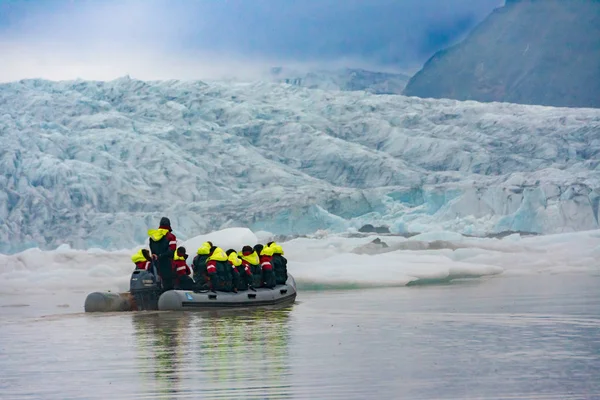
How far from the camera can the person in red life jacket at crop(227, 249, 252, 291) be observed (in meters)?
14.9

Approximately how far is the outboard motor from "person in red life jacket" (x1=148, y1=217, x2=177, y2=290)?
13cm

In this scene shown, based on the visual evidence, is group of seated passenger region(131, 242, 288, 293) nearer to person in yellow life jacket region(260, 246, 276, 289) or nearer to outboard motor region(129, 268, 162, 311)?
person in yellow life jacket region(260, 246, 276, 289)

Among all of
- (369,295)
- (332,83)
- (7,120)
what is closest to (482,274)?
(369,295)

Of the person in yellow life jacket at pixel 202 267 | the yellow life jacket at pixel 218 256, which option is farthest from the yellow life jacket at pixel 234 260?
the person in yellow life jacket at pixel 202 267

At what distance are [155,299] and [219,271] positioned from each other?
1.00 metres

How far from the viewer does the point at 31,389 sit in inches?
A: 285

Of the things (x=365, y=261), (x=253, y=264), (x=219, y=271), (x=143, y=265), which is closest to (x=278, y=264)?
(x=253, y=264)

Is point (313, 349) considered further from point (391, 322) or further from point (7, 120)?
point (7, 120)

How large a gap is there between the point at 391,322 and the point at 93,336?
11.2 feet

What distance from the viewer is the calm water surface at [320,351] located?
689 cm

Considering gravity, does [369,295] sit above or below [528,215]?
below

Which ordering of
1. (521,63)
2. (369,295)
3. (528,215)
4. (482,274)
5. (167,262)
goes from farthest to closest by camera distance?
(521,63)
(528,215)
(482,274)
(369,295)
(167,262)

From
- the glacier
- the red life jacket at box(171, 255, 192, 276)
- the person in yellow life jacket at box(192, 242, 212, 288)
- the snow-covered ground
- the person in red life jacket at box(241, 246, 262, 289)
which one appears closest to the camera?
the red life jacket at box(171, 255, 192, 276)

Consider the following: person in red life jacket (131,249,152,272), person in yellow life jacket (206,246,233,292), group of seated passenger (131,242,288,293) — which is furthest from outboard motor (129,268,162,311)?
person in yellow life jacket (206,246,233,292)
